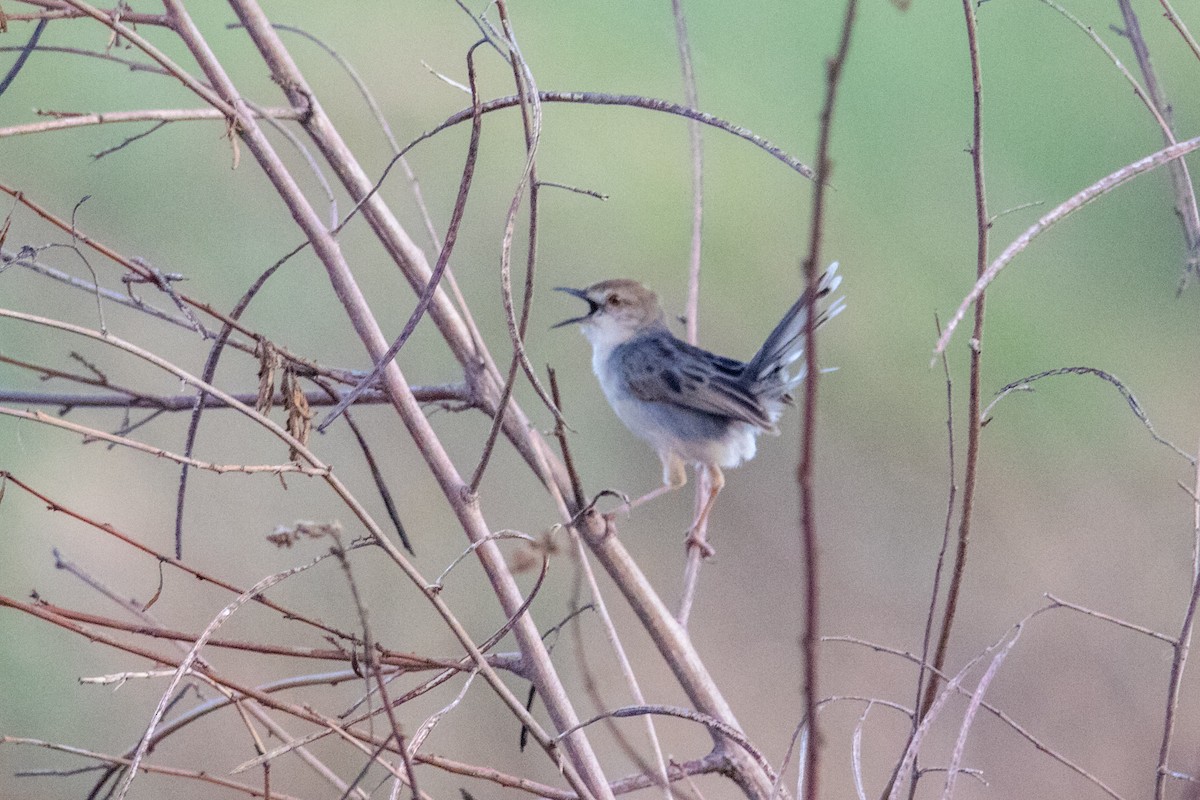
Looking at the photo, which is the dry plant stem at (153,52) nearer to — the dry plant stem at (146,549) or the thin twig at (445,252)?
the thin twig at (445,252)

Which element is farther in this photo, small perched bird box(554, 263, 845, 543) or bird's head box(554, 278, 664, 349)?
bird's head box(554, 278, 664, 349)

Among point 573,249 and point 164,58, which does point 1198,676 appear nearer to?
point 573,249

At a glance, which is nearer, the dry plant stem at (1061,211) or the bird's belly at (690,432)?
the dry plant stem at (1061,211)

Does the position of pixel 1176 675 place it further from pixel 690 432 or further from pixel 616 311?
pixel 616 311

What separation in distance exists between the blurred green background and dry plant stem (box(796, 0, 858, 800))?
6.65 ft

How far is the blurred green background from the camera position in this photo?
2.44 metres

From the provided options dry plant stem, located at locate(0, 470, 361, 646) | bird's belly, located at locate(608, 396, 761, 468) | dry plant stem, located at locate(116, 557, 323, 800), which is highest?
bird's belly, located at locate(608, 396, 761, 468)

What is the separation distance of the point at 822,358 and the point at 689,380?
0.36 metres

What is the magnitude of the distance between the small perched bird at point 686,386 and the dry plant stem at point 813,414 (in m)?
2.03

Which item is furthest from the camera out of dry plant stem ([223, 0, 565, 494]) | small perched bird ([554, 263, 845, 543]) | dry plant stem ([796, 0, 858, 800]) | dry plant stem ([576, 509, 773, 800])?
small perched bird ([554, 263, 845, 543])

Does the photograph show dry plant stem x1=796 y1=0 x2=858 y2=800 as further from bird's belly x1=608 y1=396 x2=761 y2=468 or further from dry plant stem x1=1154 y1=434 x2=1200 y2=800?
bird's belly x1=608 y1=396 x2=761 y2=468

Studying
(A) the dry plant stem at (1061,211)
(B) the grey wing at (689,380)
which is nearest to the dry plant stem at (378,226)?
(A) the dry plant stem at (1061,211)

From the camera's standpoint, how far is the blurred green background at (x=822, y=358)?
2.44 meters

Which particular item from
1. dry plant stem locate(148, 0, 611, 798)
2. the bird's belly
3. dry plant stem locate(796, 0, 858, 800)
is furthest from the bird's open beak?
dry plant stem locate(796, 0, 858, 800)
